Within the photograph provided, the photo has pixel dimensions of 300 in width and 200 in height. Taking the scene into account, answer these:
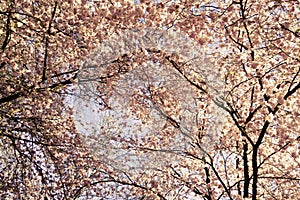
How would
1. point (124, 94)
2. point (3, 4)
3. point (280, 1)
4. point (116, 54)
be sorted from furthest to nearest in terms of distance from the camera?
point (3, 4) < point (280, 1) < point (124, 94) < point (116, 54)

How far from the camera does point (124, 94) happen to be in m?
3.56

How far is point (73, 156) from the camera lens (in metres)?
7.12

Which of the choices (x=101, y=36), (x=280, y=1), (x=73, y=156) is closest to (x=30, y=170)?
(x=73, y=156)

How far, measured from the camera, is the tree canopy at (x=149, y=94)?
3.49 m

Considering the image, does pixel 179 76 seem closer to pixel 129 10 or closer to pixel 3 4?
pixel 129 10

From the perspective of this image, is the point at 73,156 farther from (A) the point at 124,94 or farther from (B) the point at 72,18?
(A) the point at 124,94

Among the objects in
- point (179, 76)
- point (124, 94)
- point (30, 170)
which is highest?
point (30, 170)

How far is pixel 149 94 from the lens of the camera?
3.76 m

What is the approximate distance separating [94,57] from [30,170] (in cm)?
427

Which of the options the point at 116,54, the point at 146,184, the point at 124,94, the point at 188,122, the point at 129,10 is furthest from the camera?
the point at 146,184

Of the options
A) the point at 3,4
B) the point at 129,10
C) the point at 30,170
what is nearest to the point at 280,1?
the point at 129,10

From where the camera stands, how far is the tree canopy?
3.49 m

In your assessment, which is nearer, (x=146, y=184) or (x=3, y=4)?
(x=3, y=4)

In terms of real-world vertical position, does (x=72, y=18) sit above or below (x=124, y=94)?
above
